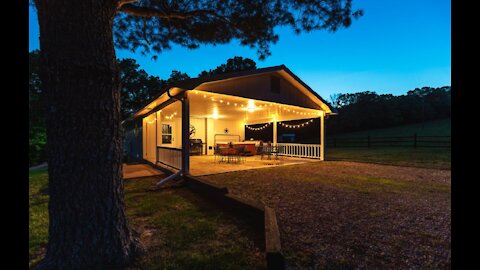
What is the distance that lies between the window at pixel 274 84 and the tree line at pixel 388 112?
80.1ft

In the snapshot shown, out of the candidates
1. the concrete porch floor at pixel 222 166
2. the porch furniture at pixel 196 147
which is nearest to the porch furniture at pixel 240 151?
the concrete porch floor at pixel 222 166

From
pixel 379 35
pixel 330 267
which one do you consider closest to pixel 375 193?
pixel 330 267

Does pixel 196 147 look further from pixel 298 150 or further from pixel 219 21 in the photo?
pixel 219 21

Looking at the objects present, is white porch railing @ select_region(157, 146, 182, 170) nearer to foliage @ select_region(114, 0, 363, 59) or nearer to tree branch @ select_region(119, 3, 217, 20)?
foliage @ select_region(114, 0, 363, 59)

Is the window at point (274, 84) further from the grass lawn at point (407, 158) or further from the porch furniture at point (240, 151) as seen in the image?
the grass lawn at point (407, 158)

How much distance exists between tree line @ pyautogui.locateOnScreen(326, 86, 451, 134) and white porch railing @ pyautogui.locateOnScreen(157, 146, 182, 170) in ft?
89.0

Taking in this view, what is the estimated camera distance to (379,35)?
13.8 metres

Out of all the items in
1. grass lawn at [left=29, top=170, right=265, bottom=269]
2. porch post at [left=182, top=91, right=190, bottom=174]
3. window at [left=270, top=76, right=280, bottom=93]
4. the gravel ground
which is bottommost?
grass lawn at [left=29, top=170, right=265, bottom=269]

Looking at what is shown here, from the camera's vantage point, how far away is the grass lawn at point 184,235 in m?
2.23

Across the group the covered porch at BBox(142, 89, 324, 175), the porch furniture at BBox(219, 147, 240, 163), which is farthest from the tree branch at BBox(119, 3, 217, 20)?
the porch furniture at BBox(219, 147, 240, 163)

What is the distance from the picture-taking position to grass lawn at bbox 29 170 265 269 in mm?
2227

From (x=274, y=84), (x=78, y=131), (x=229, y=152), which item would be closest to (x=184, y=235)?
(x=78, y=131)
